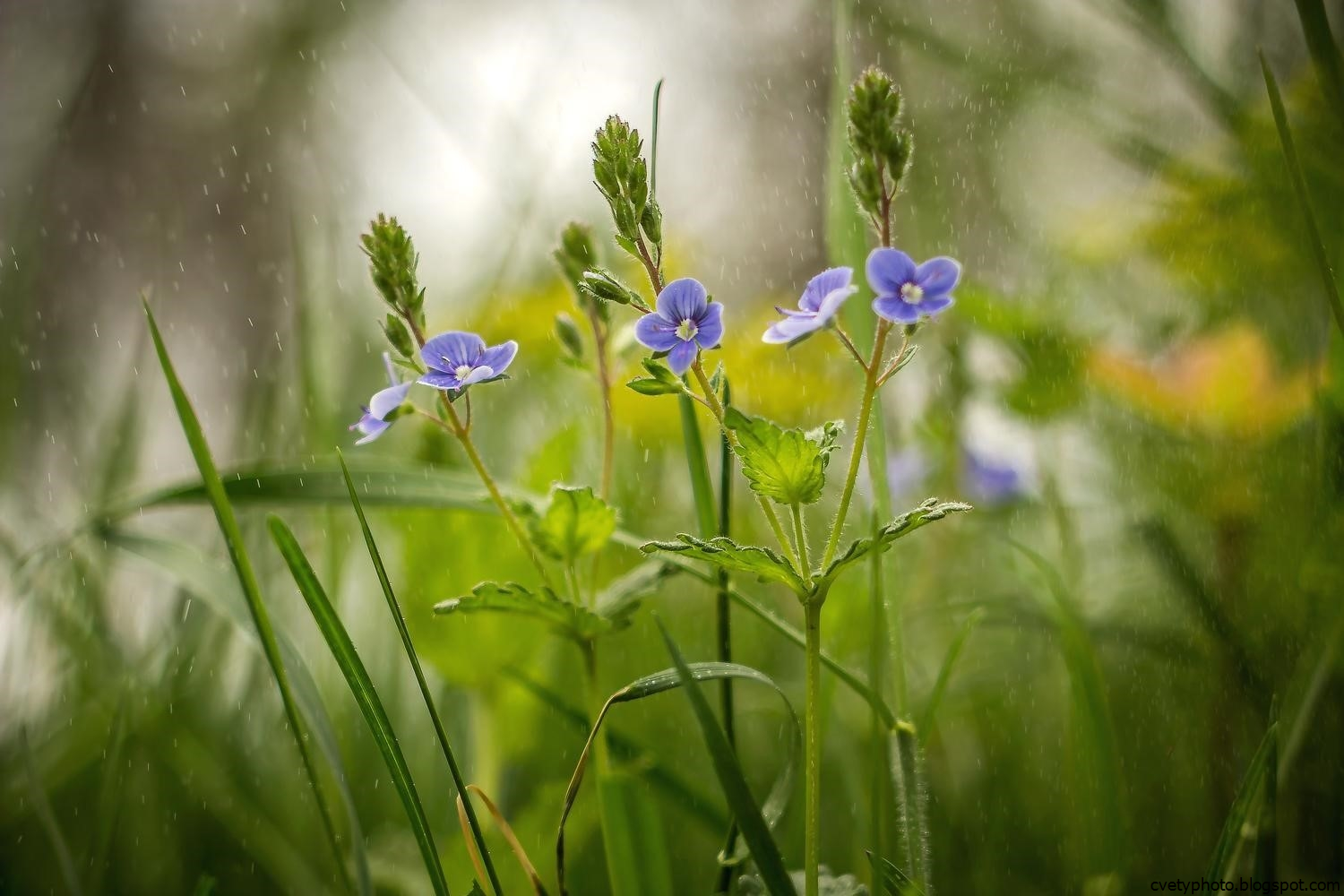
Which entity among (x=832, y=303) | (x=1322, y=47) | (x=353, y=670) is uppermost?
(x=1322, y=47)

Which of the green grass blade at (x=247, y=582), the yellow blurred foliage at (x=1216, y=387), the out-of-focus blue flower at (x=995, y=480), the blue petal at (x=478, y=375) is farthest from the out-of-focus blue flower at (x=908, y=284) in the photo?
the out-of-focus blue flower at (x=995, y=480)

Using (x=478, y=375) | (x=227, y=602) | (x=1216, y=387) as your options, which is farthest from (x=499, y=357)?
(x=1216, y=387)

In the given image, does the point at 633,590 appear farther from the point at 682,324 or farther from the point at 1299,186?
the point at 1299,186

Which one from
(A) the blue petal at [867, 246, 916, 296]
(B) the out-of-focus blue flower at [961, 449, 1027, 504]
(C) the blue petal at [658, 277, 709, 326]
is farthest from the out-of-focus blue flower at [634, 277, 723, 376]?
(B) the out-of-focus blue flower at [961, 449, 1027, 504]

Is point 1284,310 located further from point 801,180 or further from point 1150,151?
point 801,180

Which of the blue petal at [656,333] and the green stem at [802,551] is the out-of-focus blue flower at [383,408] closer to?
the blue petal at [656,333]

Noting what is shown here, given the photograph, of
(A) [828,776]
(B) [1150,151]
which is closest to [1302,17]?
(B) [1150,151]

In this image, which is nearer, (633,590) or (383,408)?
(383,408)

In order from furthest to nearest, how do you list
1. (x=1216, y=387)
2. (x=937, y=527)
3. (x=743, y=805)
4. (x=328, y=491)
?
(x=937, y=527), (x=1216, y=387), (x=328, y=491), (x=743, y=805)
